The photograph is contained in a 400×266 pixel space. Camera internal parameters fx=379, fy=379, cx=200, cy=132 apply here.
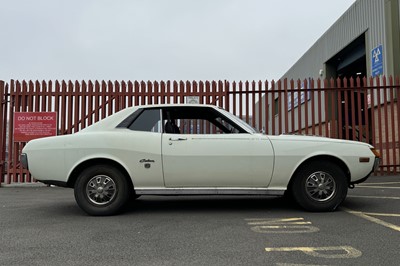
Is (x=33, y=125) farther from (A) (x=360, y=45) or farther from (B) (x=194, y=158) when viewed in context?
(A) (x=360, y=45)

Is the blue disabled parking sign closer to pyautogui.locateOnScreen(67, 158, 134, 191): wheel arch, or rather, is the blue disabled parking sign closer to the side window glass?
the side window glass

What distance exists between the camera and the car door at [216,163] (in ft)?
16.9

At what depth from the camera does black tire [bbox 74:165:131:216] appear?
515cm

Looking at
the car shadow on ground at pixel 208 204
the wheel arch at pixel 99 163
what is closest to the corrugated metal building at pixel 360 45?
the car shadow on ground at pixel 208 204

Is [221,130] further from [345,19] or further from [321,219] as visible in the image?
[345,19]

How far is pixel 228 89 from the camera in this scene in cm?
952

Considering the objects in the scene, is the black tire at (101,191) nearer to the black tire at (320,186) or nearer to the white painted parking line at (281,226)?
the white painted parking line at (281,226)

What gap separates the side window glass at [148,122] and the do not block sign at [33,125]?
15.1 ft

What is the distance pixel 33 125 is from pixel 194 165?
5.72 m

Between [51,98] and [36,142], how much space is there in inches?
168

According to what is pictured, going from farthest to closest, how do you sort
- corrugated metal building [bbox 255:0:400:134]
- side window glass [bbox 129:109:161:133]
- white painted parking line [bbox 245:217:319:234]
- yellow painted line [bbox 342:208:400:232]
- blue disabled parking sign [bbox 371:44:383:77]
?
blue disabled parking sign [bbox 371:44:383:77], corrugated metal building [bbox 255:0:400:134], side window glass [bbox 129:109:161:133], yellow painted line [bbox 342:208:400:232], white painted parking line [bbox 245:217:319:234]

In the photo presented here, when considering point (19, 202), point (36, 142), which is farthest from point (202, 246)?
point (19, 202)

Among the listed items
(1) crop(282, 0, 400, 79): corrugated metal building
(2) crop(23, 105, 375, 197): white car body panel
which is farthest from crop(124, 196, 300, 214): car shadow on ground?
(1) crop(282, 0, 400, 79): corrugated metal building

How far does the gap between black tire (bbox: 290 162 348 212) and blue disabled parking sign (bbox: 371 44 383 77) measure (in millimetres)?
8911
